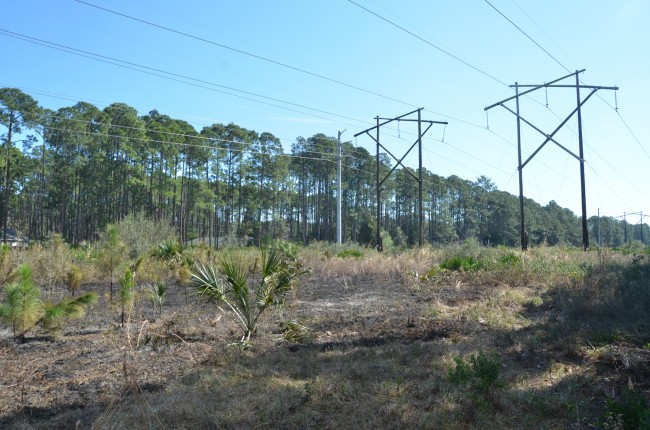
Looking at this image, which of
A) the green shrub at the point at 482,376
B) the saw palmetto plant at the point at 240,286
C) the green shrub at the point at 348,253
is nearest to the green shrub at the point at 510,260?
the green shrub at the point at 348,253

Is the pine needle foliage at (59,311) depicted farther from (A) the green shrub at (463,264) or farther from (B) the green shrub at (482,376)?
(A) the green shrub at (463,264)

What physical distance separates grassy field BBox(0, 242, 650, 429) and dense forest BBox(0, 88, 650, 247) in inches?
1102

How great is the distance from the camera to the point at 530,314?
9.62 metres

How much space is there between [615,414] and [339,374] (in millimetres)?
2885

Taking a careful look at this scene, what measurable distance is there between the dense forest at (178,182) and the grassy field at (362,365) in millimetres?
27985

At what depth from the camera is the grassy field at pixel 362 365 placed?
4746 mm

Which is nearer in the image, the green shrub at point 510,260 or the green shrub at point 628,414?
the green shrub at point 628,414

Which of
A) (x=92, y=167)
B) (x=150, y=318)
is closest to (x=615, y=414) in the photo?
(x=150, y=318)

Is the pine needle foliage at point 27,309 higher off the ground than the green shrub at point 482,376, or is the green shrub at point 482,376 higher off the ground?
the pine needle foliage at point 27,309

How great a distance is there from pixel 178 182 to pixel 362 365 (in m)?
52.4

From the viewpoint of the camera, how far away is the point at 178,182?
55625 millimetres

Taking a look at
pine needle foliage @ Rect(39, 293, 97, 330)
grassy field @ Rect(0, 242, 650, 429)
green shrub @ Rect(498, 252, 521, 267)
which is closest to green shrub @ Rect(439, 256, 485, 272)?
green shrub @ Rect(498, 252, 521, 267)

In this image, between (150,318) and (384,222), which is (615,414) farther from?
(384,222)

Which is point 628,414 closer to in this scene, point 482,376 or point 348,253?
point 482,376
